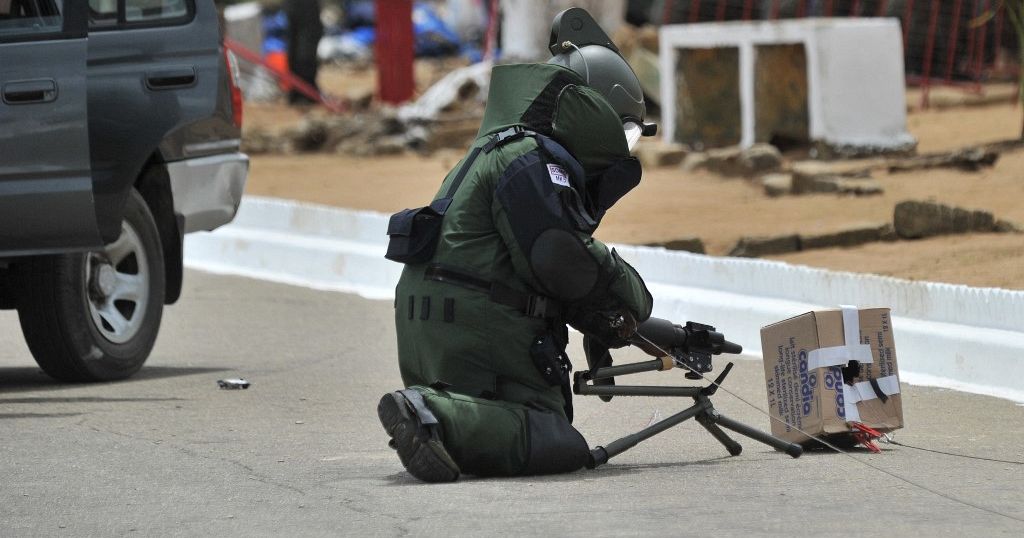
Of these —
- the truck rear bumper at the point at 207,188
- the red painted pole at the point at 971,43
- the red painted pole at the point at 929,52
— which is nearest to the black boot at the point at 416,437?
the truck rear bumper at the point at 207,188

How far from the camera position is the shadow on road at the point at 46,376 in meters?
8.21

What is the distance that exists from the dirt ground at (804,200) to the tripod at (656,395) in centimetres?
368

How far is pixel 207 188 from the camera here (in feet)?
29.2

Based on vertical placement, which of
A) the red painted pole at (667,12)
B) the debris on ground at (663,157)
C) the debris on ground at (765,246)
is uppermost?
the red painted pole at (667,12)

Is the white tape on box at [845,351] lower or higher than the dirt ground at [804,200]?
higher

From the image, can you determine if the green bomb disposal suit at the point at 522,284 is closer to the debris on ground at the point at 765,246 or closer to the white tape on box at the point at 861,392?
the white tape on box at the point at 861,392

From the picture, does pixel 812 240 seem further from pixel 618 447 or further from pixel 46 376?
pixel 618 447

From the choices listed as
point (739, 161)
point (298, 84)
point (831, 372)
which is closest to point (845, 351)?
point (831, 372)

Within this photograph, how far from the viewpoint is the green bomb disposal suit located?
594 centimetres

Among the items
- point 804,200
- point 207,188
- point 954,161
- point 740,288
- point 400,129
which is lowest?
point 400,129

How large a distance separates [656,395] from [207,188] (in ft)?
A: 10.9

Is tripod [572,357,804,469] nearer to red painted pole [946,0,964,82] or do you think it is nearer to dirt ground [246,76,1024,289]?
dirt ground [246,76,1024,289]

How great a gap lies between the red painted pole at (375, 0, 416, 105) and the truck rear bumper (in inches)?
712

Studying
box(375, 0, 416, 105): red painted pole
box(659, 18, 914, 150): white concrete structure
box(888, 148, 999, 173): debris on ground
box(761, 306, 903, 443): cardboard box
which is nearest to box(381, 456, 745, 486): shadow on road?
box(761, 306, 903, 443): cardboard box
